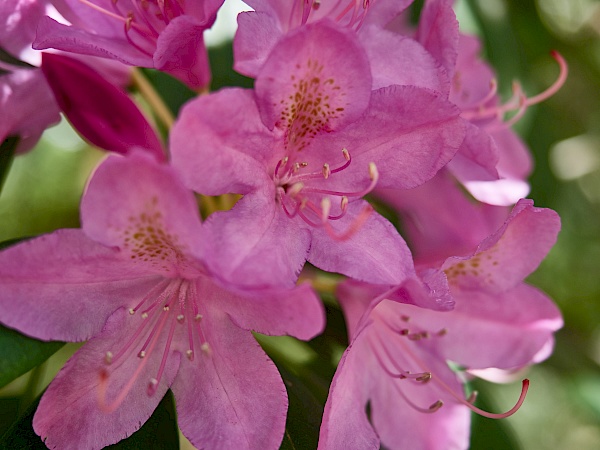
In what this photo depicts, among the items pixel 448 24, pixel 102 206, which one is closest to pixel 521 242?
pixel 448 24

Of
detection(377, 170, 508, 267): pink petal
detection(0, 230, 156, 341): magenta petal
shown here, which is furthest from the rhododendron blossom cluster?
detection(377, 170, 508, 267): pink petal

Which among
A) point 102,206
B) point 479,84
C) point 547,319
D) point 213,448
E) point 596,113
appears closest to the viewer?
point 102,206

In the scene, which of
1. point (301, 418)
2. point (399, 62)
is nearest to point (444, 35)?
point (399, 62)

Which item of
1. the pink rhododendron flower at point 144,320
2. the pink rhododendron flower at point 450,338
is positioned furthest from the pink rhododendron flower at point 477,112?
the pink rhododendron flower at point 144,320

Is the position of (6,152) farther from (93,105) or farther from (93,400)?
(93,400)

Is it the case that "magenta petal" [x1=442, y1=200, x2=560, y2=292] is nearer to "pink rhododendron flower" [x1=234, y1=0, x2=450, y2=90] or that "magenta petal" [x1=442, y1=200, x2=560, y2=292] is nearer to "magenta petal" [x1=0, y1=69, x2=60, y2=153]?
"pink rhododendron flower" [x1=234, y1=0, x2=450, y2=90]

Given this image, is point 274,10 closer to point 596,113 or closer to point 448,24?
point 448,24
